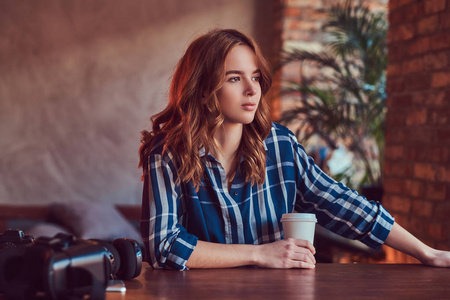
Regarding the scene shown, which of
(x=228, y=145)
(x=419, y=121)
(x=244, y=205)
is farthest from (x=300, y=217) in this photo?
(x=419, y=121)

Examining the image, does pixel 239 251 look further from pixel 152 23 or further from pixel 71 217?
pixel 152 23

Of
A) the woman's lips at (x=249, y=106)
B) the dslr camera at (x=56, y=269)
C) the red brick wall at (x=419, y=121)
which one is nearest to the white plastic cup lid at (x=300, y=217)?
the woman's lips at (x=249, y=106)

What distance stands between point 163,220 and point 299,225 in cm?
36

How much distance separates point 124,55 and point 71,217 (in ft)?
4.75

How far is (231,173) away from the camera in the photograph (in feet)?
6.06

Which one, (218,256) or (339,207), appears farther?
(339,207)

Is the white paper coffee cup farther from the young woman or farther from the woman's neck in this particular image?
the woman's neck

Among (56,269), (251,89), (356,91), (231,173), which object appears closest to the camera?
(56,269)

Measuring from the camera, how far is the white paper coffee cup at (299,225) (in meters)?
1.57

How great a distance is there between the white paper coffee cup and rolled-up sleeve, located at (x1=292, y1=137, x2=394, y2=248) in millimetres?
272

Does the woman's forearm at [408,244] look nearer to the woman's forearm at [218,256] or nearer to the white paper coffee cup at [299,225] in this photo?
the white paper coffee cup at [299,225]

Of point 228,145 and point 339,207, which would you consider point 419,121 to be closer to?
point 339,207

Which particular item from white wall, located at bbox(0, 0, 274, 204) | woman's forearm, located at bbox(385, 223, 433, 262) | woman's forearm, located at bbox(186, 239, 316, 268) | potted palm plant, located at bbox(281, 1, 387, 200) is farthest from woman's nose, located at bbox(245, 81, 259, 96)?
white wall, located at bbox(0, 0, 274, 204)

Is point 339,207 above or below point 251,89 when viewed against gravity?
below
